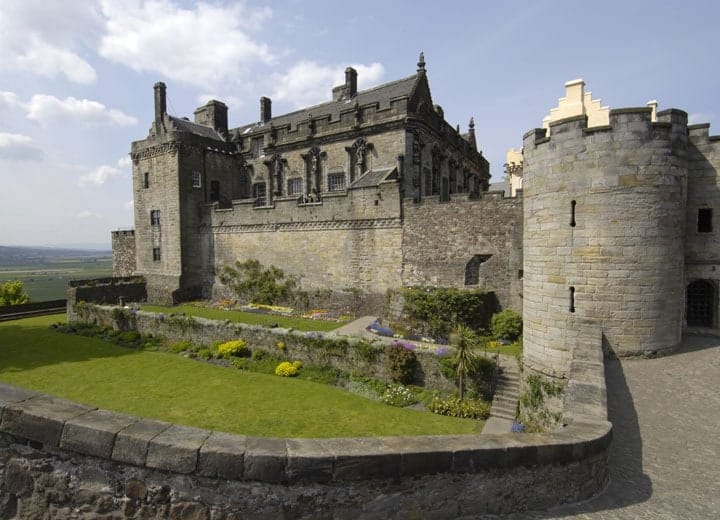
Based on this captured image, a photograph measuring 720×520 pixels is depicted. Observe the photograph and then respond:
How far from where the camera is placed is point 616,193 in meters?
9.45

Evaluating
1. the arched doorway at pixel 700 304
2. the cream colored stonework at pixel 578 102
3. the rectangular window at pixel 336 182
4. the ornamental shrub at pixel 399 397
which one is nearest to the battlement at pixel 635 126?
the arched doorway at pixel 700 304

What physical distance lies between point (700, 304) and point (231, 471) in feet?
45.9

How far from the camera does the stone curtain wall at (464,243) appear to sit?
18609 millimetres

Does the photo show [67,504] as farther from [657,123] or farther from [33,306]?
[33,306]

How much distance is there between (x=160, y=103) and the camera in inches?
1193

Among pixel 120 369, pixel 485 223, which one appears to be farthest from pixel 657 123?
pixel 120 369

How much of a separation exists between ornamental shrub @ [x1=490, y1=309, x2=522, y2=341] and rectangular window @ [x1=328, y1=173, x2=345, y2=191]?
1449 centimetres

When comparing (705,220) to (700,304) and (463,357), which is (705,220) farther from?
(463,357)

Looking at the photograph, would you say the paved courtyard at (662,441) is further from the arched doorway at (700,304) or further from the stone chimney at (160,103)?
the stone chimney at (160,103)

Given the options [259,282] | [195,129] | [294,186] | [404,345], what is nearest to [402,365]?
[404,345]

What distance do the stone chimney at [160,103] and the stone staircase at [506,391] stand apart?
29923 mm

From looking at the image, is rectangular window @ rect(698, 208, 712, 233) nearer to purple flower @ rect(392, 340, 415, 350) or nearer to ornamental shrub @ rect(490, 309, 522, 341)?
ornamental shrub @ rect(490, 309, 522, 341)

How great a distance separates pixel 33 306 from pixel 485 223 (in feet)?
115

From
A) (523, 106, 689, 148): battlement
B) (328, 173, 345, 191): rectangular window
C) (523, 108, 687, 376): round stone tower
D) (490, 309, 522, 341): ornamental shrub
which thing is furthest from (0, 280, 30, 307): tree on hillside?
(523, 106, 689, 148): battlement
